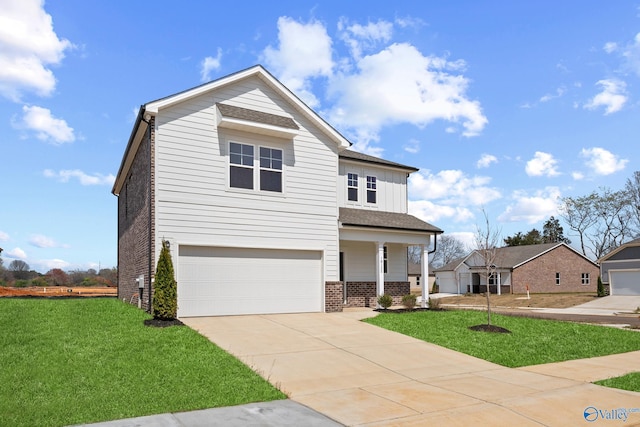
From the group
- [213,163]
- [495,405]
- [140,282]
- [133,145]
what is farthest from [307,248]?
[495,405]

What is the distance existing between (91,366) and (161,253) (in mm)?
5310

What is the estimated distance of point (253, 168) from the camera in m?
17.1

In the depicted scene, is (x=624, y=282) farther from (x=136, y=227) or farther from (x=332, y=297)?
(x=136, y=227)

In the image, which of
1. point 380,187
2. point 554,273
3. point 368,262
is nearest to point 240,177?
point 368,262

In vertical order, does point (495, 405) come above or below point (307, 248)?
below

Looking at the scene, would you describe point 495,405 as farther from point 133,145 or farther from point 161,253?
point 133,145

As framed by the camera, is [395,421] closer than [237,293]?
Yes

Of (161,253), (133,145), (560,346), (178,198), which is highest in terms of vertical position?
(133,145)

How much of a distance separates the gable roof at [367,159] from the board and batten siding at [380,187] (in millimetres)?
211

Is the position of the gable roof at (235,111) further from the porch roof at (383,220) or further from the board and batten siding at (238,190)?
the porch roof at (383,220)

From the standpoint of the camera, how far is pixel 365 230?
65.1 feet

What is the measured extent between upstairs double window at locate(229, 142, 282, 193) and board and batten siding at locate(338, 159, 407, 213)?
4430mm

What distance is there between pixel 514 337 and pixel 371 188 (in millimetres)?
9927

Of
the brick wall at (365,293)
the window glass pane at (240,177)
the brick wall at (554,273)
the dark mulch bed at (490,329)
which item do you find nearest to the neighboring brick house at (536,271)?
the brick wall at (554,273)
